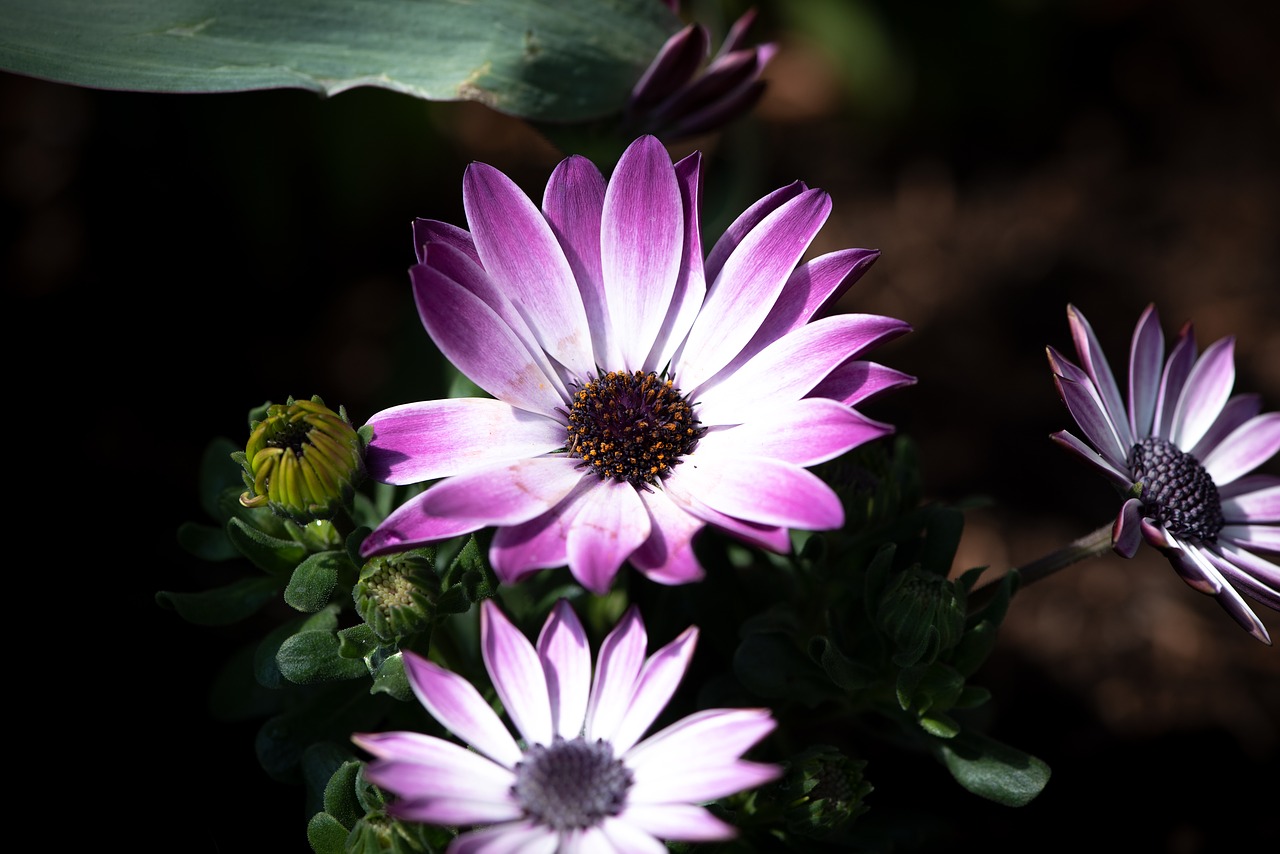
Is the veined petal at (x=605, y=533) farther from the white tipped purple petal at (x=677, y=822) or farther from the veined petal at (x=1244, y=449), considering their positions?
the veined petal at (x=1244, y=449)

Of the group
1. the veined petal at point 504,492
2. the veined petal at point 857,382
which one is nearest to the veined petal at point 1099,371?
the veined petal at point 857,382

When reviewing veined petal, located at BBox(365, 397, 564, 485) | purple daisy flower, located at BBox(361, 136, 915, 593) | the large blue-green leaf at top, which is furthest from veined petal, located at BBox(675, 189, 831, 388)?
the large blue-green leaf at top

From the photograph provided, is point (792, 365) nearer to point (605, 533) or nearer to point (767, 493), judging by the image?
point (767, 493)

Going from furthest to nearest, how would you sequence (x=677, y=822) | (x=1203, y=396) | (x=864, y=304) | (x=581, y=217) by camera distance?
1. (x=864, y=304)
2. (x=1203, y=396)
3. (x=581, y=217)
4. (x=677, y=822)

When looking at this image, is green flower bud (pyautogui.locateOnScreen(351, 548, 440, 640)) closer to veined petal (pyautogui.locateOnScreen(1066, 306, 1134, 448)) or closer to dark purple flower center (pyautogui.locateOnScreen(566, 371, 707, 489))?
Result: dark purple flower center (pyautogui.locateOnScreen(566, 371, 707, 489))

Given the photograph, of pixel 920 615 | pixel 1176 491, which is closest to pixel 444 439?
pixel 920 615

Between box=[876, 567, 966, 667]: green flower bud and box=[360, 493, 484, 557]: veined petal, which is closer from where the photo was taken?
box=[360, 493, 484, 557]: veined petal
